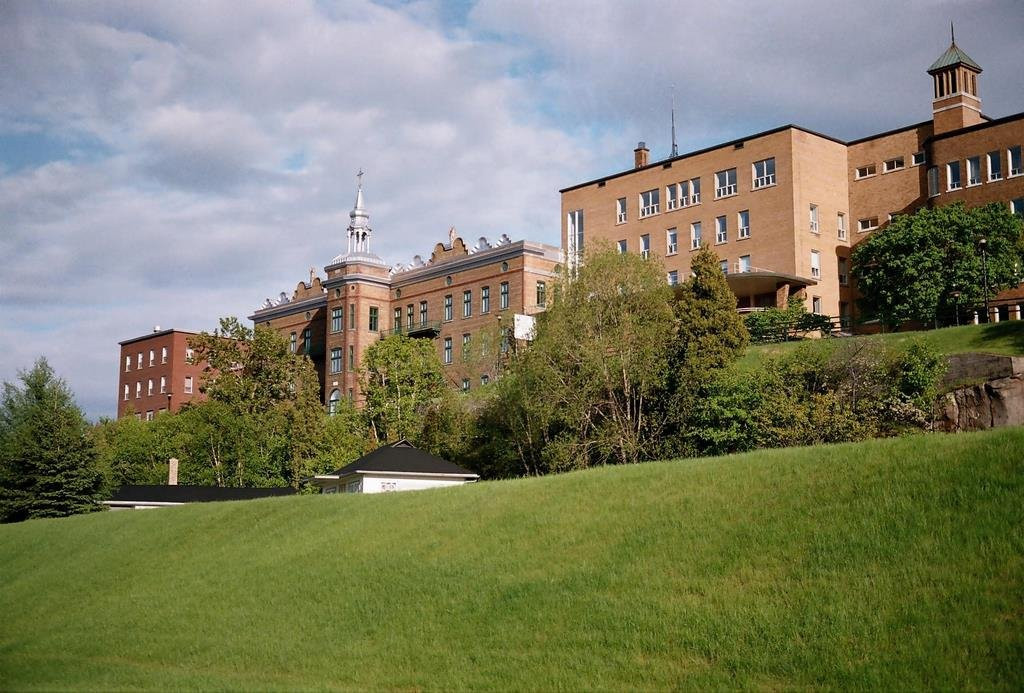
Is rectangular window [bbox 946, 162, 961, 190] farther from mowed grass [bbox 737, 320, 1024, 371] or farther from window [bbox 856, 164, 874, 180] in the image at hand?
mowed grass [bbox 737, 320, 1024, 371]

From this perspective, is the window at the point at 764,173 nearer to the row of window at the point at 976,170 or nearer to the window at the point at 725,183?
the window at the point at 725,183

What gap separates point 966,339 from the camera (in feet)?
163

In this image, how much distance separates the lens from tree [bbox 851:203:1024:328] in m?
56.8

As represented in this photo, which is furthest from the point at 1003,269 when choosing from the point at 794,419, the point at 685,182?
the point at 685,182

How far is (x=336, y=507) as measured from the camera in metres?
38.1

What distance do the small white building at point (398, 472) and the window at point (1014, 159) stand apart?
1341 inches

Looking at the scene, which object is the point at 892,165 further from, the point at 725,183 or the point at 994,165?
the point at 725,183

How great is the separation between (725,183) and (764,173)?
10.2 ft

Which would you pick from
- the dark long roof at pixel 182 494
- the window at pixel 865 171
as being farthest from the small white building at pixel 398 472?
the window at pixel 865 171

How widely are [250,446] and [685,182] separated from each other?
32923 millimetres

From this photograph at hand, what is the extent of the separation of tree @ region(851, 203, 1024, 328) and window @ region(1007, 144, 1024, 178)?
407cm

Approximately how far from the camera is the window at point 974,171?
62594 mm

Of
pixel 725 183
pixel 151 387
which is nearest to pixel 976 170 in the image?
pixel 725 183

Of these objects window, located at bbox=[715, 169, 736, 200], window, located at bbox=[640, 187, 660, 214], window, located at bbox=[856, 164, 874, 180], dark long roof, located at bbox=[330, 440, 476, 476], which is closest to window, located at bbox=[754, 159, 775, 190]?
window, located at bbox=[715, 169, 736, 200]
